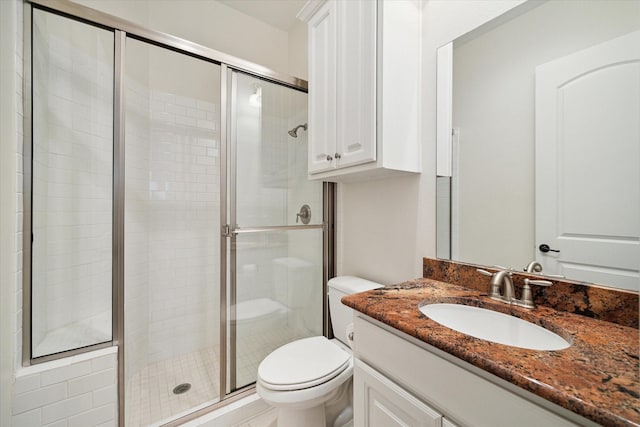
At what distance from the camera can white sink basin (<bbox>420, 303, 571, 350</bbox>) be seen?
724mm

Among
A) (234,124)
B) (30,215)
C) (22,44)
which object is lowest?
(30,215)

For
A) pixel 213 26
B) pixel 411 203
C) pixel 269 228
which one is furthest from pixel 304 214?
pixel 213 26

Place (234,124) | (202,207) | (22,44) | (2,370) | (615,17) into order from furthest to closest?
(202,207) → (234,124) → (22,44) → (2,370) → (615,17)

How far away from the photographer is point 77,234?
1275 mm

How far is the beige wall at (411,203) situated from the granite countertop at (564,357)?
0.49m

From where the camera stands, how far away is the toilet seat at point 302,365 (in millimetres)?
1117

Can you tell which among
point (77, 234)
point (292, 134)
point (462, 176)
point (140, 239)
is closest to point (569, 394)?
point (462, 176)

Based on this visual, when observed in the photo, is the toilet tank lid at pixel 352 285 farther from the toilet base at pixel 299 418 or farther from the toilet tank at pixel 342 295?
the toilet base at pixel 299 418

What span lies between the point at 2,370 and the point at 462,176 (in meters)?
1.93

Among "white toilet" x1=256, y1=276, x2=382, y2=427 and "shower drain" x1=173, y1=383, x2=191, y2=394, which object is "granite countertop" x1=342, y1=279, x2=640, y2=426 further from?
"shower drain" x1=173, y1=383, x2=191, y2=394

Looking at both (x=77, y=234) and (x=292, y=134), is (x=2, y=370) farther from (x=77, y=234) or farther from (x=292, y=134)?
(x=292, y=134)

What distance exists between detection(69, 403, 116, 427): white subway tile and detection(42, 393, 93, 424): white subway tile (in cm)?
2

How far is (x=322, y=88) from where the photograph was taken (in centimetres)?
139

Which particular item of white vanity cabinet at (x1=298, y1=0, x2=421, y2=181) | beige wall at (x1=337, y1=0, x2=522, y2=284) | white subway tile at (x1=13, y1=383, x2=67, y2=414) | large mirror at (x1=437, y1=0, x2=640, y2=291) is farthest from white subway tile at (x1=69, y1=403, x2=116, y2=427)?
large mirror at (x1=437, y1=0, x2=640, y2=291)
